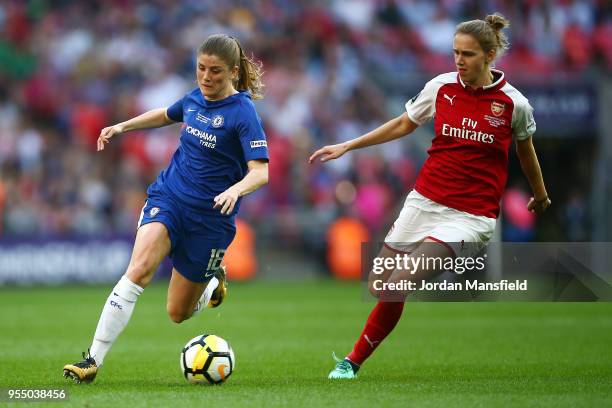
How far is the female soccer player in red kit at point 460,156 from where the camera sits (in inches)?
317

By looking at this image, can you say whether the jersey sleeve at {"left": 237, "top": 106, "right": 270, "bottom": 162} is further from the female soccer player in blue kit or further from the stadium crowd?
the stadium crowd

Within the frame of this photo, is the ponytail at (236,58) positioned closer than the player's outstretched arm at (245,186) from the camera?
No

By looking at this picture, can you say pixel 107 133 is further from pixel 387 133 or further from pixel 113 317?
pixel 387 133

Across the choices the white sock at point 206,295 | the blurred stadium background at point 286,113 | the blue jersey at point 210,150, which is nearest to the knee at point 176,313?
the white sock at point 206,295

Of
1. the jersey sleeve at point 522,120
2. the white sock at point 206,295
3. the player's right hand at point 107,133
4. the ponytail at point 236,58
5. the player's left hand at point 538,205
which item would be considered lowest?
the white sock at point 206,295

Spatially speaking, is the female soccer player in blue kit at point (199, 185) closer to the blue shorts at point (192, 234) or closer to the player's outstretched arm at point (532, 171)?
the blue shorts at point (192, 234)

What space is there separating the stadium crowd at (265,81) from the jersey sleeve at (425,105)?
1127 centimetres

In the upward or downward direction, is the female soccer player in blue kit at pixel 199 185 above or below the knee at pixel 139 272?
above

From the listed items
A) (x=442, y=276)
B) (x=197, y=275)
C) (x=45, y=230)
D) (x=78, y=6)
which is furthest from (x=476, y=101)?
(x=78, y=6)

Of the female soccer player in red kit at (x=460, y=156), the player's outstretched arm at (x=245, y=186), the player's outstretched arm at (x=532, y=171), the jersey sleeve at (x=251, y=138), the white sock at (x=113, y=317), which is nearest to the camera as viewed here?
the player's outstretched arm at (x=245, y=186)

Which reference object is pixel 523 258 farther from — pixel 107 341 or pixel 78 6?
pixel 78 6

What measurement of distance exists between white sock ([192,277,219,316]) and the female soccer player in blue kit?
425 mm

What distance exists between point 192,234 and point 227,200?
875 mm

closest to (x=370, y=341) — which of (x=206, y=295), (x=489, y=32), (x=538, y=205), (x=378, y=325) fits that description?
(x=378, y=325)
